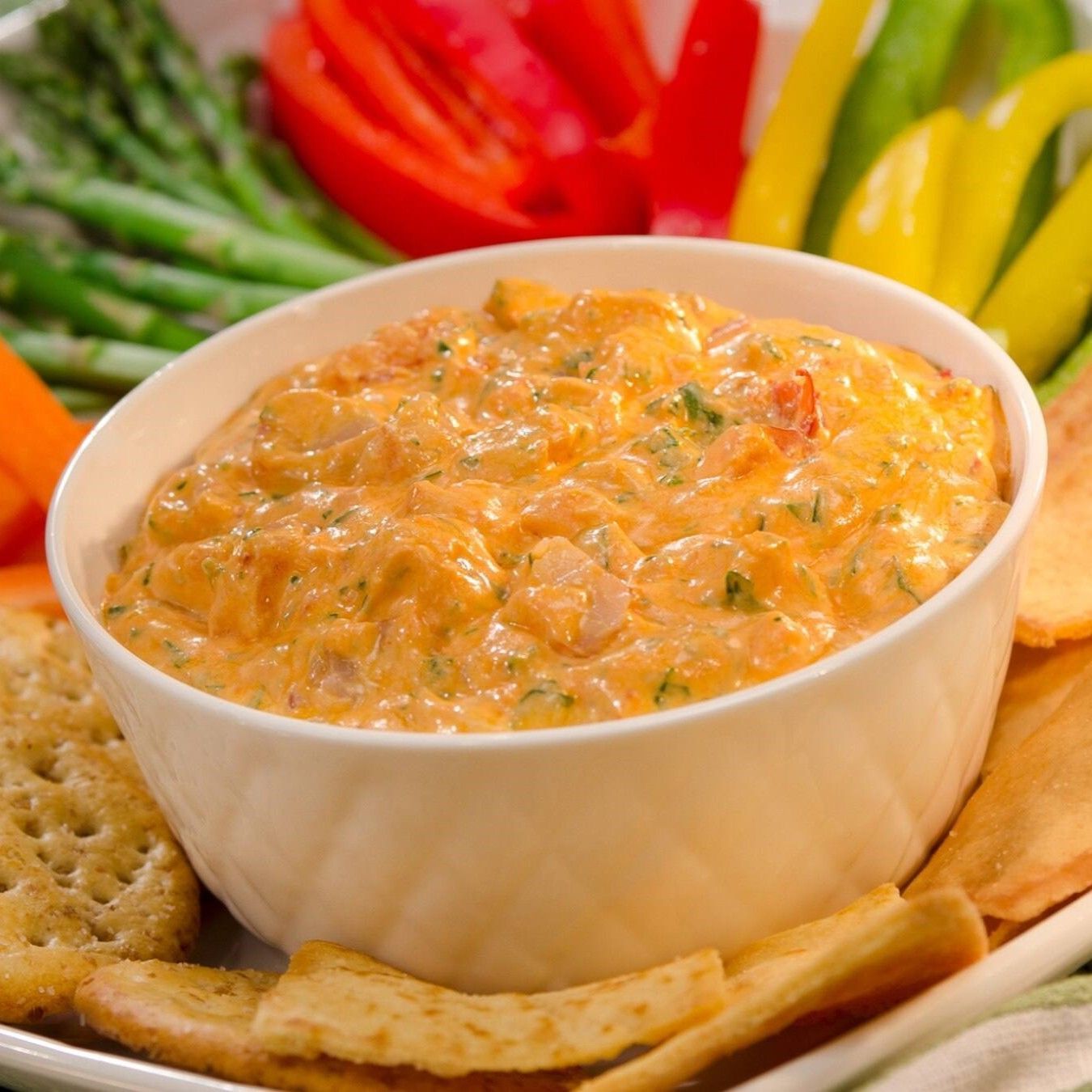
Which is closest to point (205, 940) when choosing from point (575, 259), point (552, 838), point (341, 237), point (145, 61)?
point (552, 838)

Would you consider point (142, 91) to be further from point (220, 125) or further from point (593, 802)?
point (593, 802)

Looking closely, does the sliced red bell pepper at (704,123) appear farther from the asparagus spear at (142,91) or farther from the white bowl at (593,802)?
the white bowl at (593,802)

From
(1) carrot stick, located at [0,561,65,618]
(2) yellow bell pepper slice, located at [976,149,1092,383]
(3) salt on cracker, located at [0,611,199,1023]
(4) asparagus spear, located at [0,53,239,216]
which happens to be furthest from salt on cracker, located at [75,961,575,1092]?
(4) asparagus spear, located at [0,53,239,216]

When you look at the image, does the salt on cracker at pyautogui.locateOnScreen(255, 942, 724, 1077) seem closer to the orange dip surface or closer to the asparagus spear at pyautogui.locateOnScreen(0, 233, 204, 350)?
the orange dip surface

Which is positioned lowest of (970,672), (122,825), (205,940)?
(205,940)

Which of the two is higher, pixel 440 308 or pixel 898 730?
pixel 440 308

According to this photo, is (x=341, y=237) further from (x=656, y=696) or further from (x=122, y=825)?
(x=656, y=696)
